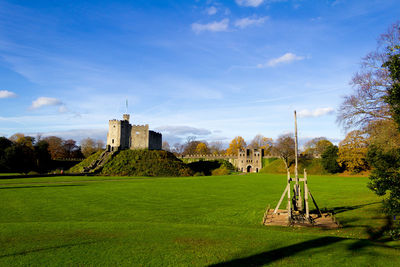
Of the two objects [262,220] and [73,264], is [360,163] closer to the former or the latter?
[262,220]

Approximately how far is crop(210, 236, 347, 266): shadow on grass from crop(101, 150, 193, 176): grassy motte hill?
167ft

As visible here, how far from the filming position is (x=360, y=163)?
179 feet

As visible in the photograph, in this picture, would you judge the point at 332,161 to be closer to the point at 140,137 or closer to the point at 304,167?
the point at 304,167

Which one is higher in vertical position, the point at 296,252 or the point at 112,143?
the point at 112,143

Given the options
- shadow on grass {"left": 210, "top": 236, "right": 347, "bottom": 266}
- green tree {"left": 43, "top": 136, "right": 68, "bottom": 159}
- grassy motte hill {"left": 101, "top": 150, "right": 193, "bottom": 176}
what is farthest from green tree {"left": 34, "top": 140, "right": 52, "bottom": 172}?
shadow on grass {"left": 210, "top": 236, "right": 347, "bottom": 266}

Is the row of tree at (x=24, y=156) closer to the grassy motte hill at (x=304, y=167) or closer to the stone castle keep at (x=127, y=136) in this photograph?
the stone castle keep at (x=127, y=136)

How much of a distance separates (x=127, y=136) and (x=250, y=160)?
39.0 m

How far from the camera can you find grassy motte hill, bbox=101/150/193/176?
58281 mm

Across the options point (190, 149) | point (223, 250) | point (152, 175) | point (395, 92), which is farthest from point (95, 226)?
point (190, 149)

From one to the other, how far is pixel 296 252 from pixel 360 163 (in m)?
54.5

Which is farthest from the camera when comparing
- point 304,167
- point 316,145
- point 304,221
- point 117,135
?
point 316,145

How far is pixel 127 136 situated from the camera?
240 feet

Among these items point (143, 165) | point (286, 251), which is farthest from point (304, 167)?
point (286, 251)

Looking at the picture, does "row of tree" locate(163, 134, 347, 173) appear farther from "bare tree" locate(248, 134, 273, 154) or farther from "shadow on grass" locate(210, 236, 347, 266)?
"shadow on grass" locate(210, 236, 347, 266)
